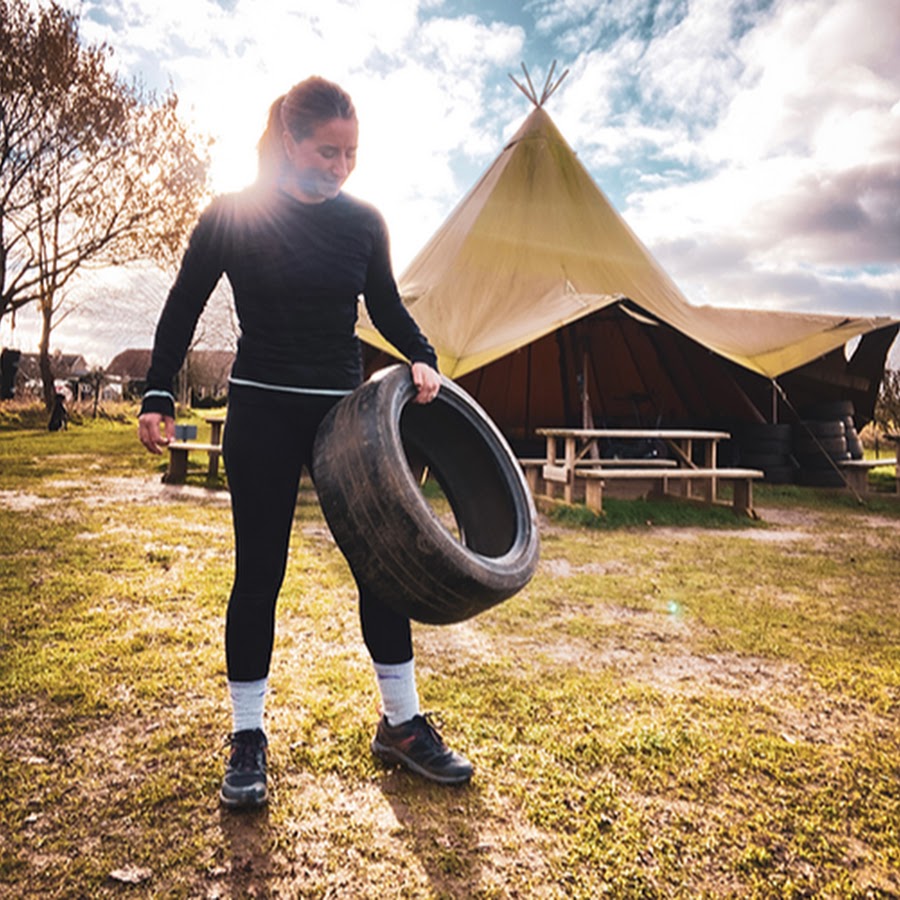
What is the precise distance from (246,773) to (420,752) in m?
0.48

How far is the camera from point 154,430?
1.85 meters

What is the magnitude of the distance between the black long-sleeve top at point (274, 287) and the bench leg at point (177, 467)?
7.33 metres

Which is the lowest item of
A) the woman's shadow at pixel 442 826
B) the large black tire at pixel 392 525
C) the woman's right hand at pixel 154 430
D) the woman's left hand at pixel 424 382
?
the woman's shadow at pixel 442 826

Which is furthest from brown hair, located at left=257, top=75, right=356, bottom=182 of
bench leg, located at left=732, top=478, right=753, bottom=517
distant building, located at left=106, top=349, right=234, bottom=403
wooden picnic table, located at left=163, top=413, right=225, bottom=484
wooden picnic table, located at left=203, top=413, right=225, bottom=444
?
distant building, located at left=106, top=349, right=234, bottom=403

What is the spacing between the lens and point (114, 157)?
16.7 m

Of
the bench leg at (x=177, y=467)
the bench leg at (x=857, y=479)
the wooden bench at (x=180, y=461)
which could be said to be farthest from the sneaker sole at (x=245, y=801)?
the bench leg at (x=857, y=479)

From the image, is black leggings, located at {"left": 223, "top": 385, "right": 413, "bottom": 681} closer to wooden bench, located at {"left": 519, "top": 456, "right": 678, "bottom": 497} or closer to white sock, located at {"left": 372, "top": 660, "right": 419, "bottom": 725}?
white sock, located at {"left": 372, "top": 660, "right": 419, "bottom": 725}

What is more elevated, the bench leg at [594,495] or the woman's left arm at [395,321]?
the woman's left arm at [395,321]

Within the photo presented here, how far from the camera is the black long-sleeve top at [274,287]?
1.86 metres

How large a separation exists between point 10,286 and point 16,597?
1862 centimetres

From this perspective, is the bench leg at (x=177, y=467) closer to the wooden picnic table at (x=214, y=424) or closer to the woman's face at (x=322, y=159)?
the wooden picnic table at (x=214, y=424)

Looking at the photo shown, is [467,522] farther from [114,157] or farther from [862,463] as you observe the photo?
[114,157]

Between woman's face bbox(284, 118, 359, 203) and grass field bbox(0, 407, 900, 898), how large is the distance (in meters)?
1.67

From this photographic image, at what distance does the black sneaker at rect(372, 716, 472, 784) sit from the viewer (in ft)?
6.21
